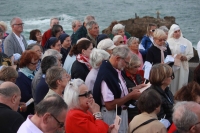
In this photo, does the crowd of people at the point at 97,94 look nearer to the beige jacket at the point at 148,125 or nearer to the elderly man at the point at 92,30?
the beige jacket at the point at 148,125

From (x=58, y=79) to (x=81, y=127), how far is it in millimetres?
1061

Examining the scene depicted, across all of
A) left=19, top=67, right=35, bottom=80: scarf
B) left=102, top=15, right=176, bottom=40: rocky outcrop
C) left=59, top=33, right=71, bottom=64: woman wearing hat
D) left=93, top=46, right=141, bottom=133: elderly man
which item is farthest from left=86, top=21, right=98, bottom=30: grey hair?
left=102, top=15, right=176, bottom=40: rocky outcrop

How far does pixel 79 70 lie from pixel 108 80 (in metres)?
1.12

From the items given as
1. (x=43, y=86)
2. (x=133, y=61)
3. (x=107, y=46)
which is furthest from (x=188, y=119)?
Answer: (x=107, y=46)

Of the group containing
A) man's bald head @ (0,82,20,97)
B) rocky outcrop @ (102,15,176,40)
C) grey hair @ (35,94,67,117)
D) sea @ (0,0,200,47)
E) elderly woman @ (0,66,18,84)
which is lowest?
sea @ (0,0,200,47)

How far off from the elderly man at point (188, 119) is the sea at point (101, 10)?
48.1m

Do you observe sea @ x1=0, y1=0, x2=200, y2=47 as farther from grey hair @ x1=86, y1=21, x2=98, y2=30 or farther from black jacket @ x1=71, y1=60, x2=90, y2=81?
black jacket @ x1=71, y1=60, x2=90, y2=81

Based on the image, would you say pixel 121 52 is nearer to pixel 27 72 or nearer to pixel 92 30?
pixel 27 72

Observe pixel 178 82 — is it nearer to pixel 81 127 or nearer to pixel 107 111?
pixel 107 111

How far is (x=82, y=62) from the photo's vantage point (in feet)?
21.1

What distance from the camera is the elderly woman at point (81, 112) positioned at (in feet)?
14.5

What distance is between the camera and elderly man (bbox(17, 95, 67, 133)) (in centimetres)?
365

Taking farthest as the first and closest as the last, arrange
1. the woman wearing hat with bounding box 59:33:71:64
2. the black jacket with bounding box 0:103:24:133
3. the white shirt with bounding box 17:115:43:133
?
1. the woman wearing hat with bounding box 59:33:71:64
2. the black jacket with bounding box 0:103:24:133
3. the white shirt with bounding box 17:115:43:133

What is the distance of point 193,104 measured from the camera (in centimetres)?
388
